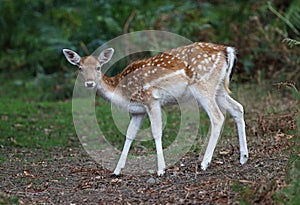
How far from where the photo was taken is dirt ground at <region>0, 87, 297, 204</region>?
5715mm

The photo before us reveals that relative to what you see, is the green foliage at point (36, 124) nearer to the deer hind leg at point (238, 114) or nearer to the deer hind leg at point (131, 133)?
the deer hind leg at point (131, 133)

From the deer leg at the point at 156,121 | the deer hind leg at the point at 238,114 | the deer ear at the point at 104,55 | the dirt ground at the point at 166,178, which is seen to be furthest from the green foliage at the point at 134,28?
the deer leg at the point at 156,121

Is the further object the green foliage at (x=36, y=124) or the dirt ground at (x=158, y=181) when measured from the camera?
the green foliage at (x=36, y=124)

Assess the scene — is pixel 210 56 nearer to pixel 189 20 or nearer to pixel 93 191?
pixel 93 191

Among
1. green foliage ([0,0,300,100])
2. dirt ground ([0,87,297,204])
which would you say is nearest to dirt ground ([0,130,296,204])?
dirt ground ([0,87,297,204])

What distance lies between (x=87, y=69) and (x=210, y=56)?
1.39 meters

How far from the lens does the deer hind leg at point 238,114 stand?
7.27 m

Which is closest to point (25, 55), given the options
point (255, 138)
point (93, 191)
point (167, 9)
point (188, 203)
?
point (167, 9)

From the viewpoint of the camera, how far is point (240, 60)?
13.0 m

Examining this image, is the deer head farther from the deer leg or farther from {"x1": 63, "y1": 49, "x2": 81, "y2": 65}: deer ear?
the deer leg

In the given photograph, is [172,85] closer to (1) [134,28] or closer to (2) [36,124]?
(2) [36,124]

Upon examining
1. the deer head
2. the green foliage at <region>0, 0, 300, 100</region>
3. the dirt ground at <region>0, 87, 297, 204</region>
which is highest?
the deer head

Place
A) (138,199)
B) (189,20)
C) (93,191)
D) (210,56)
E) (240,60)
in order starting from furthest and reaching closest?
(189,20) < (240,60) < (210,56) < (93,191) < (138,199)

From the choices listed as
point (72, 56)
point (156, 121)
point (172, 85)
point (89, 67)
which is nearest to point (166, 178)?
point (156, 121)
